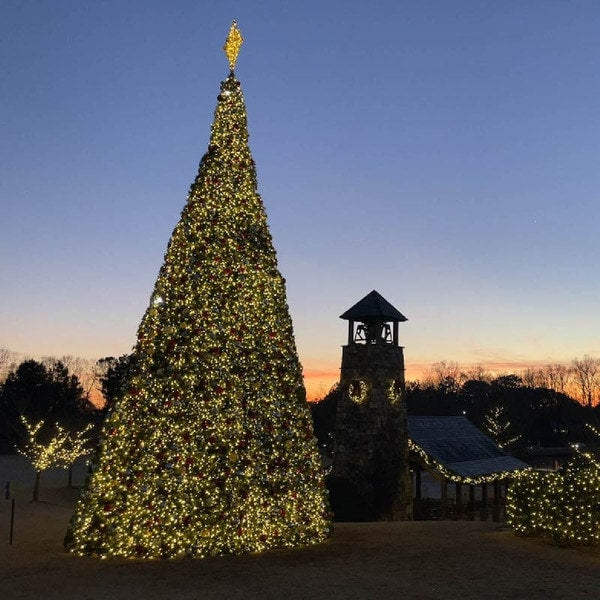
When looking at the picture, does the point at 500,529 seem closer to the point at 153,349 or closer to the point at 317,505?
the point at 317,505

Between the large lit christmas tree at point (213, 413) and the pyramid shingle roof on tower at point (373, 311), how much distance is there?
12.8 metres

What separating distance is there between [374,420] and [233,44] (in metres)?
15.2

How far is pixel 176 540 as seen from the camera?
10.8 m

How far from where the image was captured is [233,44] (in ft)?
46.3

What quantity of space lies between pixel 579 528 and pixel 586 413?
55.5 metres

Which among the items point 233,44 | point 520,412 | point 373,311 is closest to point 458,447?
point 373,311

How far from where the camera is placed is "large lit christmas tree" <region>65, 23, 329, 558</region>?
35.8 ft

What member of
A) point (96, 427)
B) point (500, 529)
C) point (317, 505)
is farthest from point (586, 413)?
point (317, 505)

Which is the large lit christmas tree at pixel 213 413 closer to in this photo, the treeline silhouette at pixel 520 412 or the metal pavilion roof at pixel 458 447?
the metal pavilion roof at pixel 458 447

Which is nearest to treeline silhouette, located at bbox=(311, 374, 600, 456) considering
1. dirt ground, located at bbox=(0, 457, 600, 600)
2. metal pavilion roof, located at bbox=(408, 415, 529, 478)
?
metal pavilion roof, located at bbox=(408, 415, 529, 478)

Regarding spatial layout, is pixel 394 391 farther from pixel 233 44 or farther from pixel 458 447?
pixel 233 44

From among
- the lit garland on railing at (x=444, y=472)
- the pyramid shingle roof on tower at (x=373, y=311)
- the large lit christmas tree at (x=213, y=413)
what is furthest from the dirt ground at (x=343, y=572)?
the pyramid shingle roof on tower at (x=373, y=311)

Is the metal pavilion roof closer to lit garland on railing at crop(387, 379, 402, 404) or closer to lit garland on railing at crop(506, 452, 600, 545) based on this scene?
lit garland on railing at crop(387, 379, 402, 404)

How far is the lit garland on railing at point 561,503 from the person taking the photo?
38.7 feet
